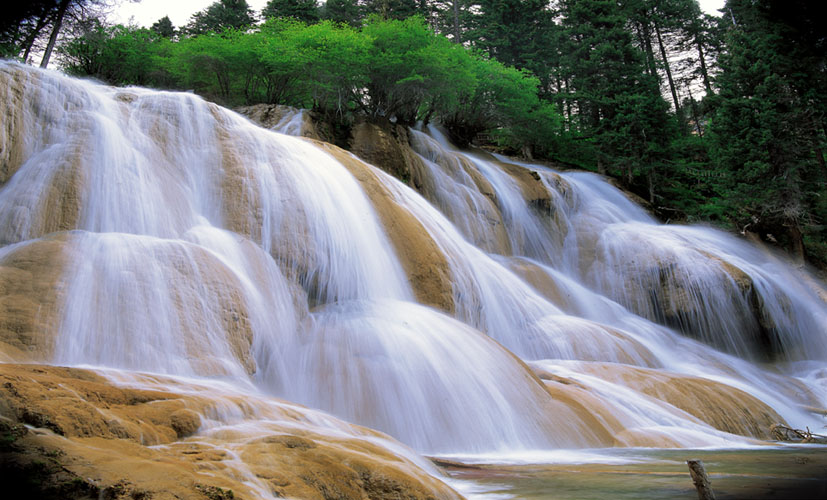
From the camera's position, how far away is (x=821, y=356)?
1373 cm

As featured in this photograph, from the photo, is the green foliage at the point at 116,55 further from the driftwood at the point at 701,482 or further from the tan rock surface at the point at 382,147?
the driftwood at the point at 701,482

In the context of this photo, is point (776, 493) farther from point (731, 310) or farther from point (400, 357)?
point (731, 310)

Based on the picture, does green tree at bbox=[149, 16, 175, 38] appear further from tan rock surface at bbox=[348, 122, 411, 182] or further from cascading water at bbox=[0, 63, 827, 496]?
cascading water at bbox=[0, 63, 827, 496]

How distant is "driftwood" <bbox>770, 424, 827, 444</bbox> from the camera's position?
688 centimetres

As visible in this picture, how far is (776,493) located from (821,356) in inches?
529

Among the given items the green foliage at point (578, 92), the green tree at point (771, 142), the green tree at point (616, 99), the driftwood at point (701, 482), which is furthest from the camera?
the green tree at point (616, 99)

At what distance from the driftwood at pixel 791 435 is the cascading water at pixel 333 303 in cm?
35

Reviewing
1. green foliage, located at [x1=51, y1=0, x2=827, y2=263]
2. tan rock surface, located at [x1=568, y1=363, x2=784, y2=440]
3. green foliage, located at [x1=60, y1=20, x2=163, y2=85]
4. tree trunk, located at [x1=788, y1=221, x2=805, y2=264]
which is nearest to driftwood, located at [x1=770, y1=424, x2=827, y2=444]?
tan rock surface, located at [x1=568, y1=363, x2=784, y2=440]

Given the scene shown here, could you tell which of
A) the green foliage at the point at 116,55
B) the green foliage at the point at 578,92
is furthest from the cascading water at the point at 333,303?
the green foliage at the point at 116,55

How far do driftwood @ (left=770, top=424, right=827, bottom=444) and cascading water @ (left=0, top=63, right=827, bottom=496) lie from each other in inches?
13.7

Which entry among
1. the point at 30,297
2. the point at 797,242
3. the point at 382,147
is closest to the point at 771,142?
the point at 797,242

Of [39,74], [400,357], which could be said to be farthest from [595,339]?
[39,74]

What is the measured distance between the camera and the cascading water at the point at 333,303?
5.77m

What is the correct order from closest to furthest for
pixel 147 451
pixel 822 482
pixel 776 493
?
1. pixel 147 451
2. pixel 776 493
3. pixel 822 482
